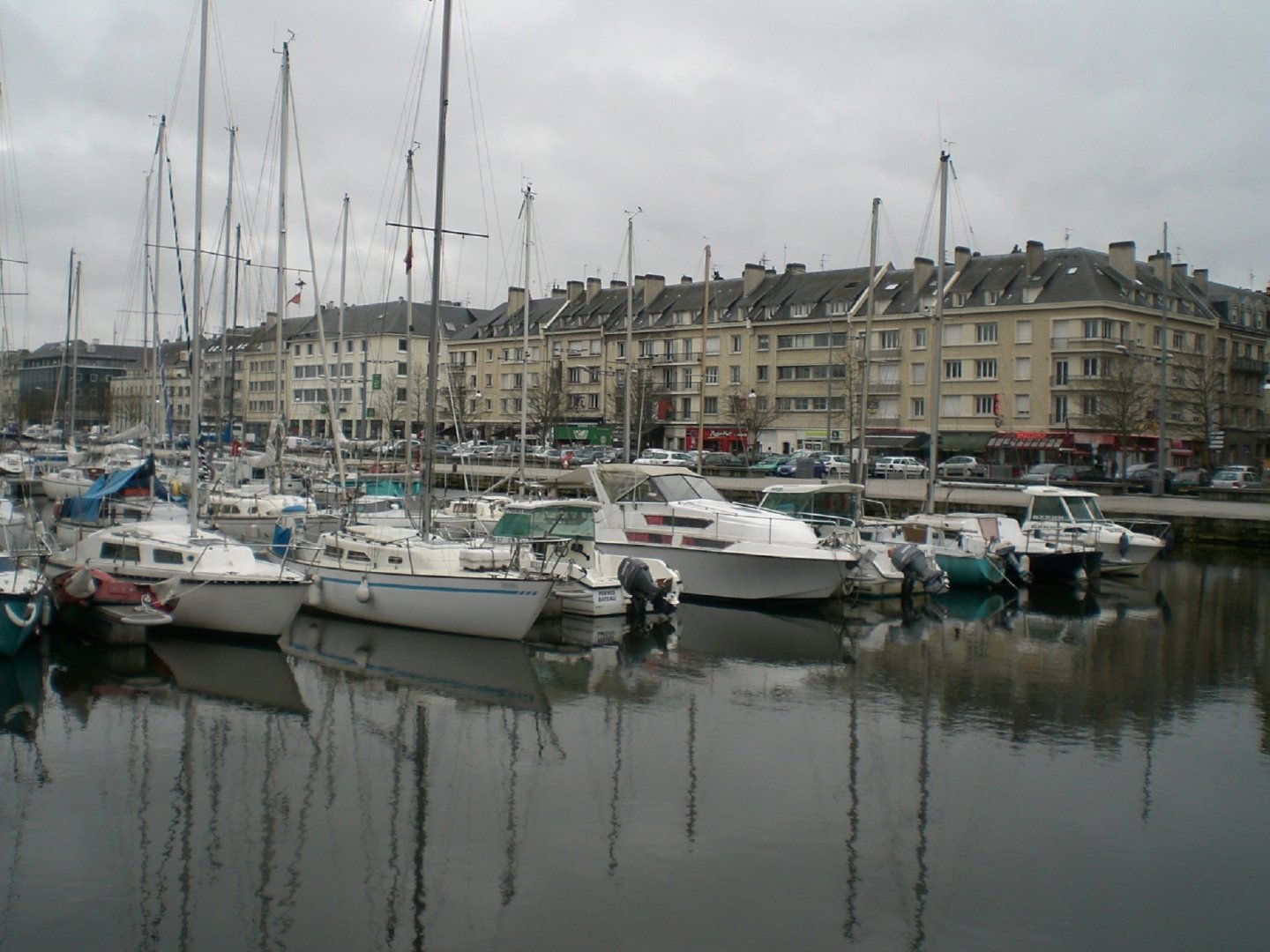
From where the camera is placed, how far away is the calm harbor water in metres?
9.87

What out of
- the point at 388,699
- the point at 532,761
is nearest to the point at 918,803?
the point at 532,761

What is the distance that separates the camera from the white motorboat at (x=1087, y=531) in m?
31.1

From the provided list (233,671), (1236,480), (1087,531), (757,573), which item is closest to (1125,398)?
(1236,480)

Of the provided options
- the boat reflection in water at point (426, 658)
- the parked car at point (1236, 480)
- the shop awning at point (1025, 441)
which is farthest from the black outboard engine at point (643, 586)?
the shop awning at point (1025, 441)

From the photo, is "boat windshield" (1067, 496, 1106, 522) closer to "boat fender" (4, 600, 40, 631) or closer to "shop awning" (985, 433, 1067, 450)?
"boat fender" (4, 600, 40, 631)

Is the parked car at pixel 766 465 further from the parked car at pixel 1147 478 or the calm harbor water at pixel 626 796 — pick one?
the calm harbor water at pixel 626 796

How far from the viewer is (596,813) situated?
1220 cm

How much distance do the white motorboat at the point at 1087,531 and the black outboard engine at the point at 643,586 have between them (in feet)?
43.5

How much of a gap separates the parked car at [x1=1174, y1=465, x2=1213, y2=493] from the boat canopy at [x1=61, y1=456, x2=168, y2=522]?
38988mm

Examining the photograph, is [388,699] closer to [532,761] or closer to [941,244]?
[532,761]

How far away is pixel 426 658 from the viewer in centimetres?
1933

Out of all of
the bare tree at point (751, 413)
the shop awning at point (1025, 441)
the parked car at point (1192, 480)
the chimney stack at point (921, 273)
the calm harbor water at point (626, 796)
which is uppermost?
the chimney stack at point (921, 273)

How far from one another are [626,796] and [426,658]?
7398mm

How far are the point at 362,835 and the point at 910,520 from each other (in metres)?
21.4
